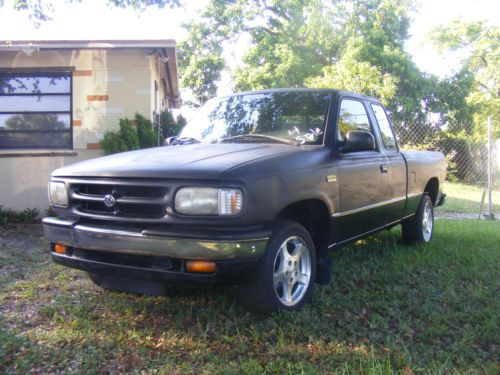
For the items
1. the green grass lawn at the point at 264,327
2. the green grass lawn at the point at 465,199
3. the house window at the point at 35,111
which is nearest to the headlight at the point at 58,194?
the green grass lawn at the point at 264,327

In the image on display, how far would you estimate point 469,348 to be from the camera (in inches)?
120

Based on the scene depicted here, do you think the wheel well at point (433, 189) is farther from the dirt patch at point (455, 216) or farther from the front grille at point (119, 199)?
the front grille at point (119, 199)

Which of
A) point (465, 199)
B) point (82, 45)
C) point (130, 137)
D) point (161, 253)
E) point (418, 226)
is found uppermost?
point (82, 45)

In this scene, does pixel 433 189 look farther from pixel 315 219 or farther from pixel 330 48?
pixel 330 48

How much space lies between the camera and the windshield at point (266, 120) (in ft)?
13.4

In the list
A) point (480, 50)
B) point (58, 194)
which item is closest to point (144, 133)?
point (58, 194)

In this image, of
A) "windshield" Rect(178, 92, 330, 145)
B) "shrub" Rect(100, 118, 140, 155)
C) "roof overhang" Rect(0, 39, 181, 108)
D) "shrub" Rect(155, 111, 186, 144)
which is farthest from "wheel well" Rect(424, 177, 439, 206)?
"shrub" Rect(155, 111, 186, 144)

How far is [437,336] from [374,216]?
1.58 m

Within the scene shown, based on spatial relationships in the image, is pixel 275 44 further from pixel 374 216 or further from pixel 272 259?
pixel 272 259

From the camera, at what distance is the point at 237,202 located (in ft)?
9.51

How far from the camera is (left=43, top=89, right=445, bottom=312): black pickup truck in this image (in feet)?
9.55

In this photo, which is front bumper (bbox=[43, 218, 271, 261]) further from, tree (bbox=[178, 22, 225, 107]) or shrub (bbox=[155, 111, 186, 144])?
tree (bbox=[178, 22, 225, 107])

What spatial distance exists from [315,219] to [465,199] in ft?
34.4

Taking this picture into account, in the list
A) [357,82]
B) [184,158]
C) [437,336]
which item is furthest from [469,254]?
[357,82]
